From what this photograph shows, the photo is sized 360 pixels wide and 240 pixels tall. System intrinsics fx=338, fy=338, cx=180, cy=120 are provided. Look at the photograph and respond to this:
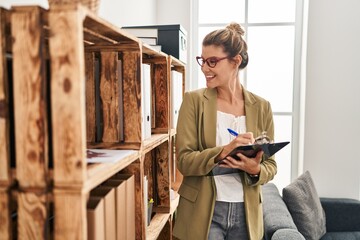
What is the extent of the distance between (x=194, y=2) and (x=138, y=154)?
2350 mm

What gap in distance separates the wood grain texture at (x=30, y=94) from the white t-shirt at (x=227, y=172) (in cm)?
84

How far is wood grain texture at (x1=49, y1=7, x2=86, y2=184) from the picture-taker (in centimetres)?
69

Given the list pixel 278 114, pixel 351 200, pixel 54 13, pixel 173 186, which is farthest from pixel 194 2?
pixel 54 13

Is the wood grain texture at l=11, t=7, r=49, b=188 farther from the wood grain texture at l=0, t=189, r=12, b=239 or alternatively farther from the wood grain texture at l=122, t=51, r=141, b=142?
the wood grain texture at l=122, t=51, r=141, b=142

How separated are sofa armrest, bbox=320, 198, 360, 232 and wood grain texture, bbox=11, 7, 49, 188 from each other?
8.60ft

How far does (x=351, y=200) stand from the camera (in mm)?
2828

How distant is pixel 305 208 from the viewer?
234 cm

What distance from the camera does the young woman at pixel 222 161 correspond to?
1.39m

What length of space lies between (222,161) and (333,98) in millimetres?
1983

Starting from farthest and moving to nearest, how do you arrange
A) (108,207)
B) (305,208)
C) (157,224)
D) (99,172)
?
1. (305,208)
2. (157,224)
3. (108,207)
4. (99,172)

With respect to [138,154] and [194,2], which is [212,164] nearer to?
[138,154]

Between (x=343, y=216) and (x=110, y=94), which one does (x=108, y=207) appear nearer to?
(x=110, y=94)

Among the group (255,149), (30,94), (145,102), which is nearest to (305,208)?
(255,149)

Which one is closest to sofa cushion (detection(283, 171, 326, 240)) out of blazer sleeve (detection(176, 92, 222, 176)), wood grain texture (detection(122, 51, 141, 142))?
blazer sleeve (detection(176, 92, 222, 176))
